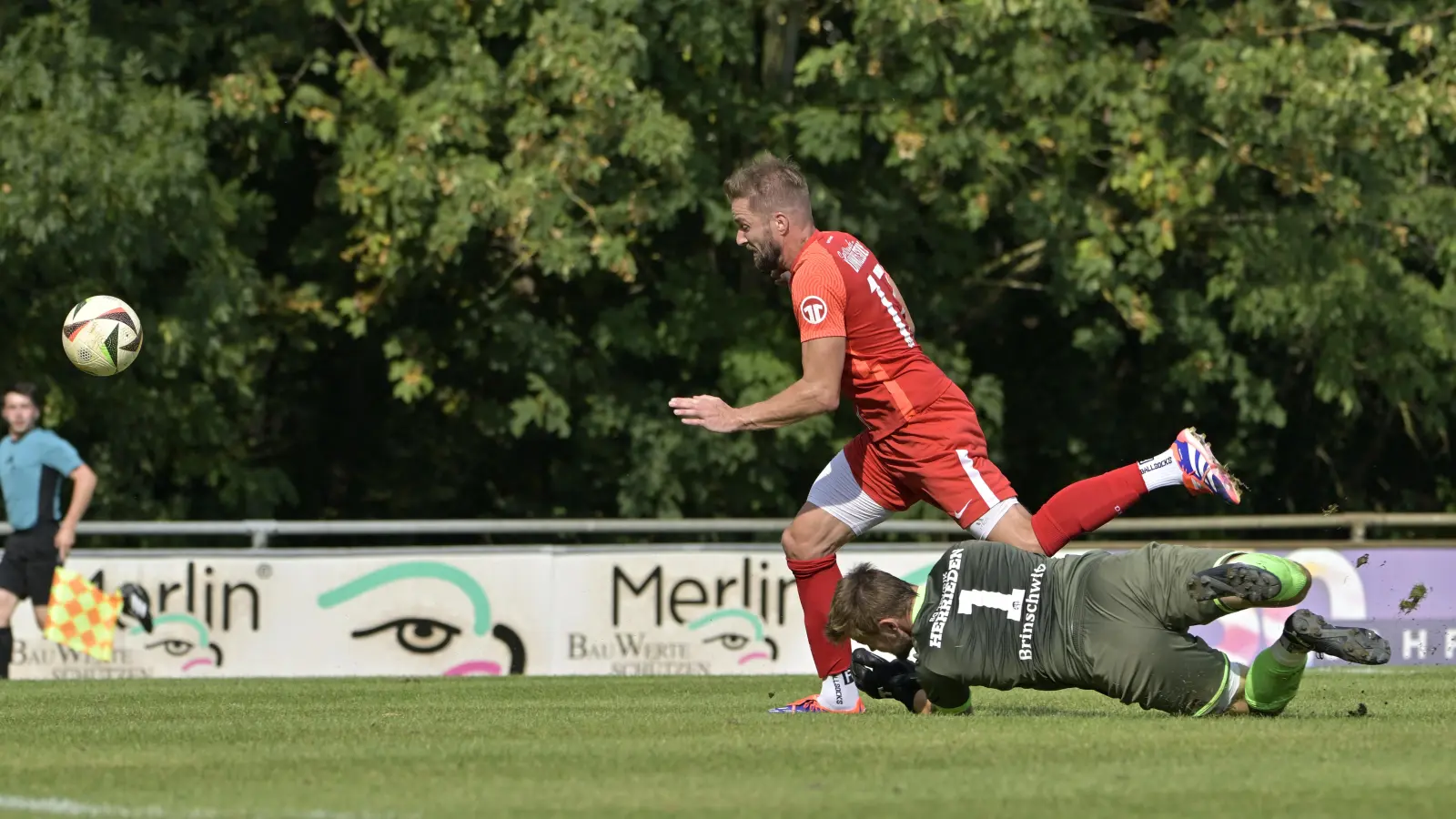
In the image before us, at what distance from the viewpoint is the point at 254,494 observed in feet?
66.3

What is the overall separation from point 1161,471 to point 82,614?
32.2ft

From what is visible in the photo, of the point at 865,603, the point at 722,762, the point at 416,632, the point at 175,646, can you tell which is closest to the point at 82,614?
the point at 175,646

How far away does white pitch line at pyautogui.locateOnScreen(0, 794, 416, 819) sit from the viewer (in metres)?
5.20

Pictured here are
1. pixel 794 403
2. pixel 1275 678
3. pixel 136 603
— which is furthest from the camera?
pixel 136 603

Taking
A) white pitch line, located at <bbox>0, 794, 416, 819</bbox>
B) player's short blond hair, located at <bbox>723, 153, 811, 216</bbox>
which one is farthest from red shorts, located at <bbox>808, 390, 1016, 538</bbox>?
white pitch line, located at <bbox>0, 794, 416, 819</bbox>

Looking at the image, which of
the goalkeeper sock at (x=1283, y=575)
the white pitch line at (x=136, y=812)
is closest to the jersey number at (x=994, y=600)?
the goalkeeper sock at (x=1283, y=575)

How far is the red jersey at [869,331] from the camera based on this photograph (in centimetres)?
808

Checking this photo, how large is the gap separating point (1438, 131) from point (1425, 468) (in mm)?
4510

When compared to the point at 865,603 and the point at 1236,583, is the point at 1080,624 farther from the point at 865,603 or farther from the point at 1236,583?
the point at 865,603

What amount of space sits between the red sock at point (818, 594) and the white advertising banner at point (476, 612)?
7377 mm

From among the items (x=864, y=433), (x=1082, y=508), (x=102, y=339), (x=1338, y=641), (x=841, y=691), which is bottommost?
(x=841, y=691)

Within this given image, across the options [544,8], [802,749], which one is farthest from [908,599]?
[544,8]

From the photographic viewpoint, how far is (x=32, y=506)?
13.8 metres

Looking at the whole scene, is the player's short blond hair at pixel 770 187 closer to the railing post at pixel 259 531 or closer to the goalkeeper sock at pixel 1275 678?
the goalkeeper sock at pixel 1275 678
